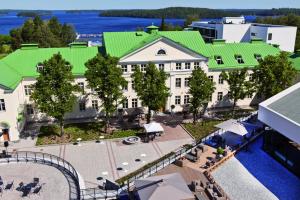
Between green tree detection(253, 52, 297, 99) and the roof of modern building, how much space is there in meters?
8.06

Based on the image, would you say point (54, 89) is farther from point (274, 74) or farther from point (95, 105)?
point (274, 74)

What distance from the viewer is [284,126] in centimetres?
3259

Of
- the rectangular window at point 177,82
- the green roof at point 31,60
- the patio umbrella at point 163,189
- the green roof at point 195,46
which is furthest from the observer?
the rectangular window at point 177,82

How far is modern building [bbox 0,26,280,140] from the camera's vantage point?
4941 cm

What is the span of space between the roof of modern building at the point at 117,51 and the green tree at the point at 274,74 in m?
8.06

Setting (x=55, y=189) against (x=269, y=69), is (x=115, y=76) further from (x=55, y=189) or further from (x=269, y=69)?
(x=269, y=69)

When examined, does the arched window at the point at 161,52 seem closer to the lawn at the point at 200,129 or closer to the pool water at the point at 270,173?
the lawn at the point at 200,129

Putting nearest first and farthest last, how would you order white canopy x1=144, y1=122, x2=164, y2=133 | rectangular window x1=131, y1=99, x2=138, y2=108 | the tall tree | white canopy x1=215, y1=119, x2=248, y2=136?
1. white canopy x1=215, y1=119, x2=248, y2=136
2. the tall tree
3. white canopy x1=144, y1=122, x2=164, y2=133
4. rectangular window x1=131, y1=99, x2=138, y2=108

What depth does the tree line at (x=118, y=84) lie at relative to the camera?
42.3m

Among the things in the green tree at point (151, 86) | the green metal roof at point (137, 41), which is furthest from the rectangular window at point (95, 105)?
the green tree at point (151, 86)

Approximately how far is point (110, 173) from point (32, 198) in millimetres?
10763

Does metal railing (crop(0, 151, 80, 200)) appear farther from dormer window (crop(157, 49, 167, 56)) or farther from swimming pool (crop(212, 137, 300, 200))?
dormer window (crop(157, 49, 167, 56))

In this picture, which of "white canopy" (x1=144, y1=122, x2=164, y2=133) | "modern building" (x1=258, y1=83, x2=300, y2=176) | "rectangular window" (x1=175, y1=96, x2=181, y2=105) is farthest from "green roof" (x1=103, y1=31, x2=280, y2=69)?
"modern building" (x1=258, y1=83, x2=300, y2=176)

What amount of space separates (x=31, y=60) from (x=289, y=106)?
129 feet
